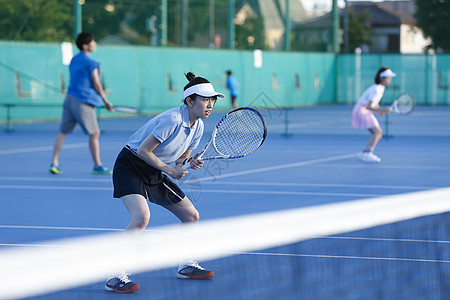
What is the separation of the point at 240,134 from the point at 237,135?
0.10 ft

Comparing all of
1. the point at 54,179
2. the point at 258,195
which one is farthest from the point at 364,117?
the point at 54,179

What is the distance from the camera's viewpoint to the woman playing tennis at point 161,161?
5.36m

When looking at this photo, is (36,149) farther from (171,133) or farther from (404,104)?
(171,133)

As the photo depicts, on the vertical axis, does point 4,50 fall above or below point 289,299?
above

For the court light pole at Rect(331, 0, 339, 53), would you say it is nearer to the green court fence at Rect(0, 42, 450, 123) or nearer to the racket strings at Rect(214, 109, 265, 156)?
the green court fence at Rect(0, 42, 450, 123)

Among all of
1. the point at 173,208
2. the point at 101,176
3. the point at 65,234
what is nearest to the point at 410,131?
the point at 101,176

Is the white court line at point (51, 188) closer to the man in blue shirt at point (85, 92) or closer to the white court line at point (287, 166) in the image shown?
the man in blue shirt at point (85, 92)

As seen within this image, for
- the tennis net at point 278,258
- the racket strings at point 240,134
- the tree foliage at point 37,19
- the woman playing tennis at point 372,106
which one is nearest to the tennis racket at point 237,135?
the racket strings at point 240,134

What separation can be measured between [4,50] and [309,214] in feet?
67.8

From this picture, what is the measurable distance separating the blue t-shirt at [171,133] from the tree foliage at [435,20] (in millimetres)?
50596

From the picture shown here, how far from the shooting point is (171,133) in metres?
5.40

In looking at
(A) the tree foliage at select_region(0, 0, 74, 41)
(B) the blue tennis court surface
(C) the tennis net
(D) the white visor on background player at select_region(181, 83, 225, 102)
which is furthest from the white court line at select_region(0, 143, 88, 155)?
(A) the tree foliage at select_region(0, 0, 74, 41)

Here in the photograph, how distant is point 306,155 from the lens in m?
15.5

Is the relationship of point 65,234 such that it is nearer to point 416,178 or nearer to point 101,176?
point 101,176
